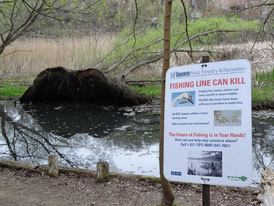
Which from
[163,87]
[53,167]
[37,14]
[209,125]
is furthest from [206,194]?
[37,14]

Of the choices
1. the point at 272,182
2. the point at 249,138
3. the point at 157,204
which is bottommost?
the point at 157,204

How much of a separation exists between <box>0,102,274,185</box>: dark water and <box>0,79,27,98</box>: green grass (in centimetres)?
190

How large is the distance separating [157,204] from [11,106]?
8523 millimetres

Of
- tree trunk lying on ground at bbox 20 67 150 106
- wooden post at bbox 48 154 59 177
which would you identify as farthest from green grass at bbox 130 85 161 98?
wooden post at bbox 48 154 59 177

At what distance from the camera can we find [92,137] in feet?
22.8

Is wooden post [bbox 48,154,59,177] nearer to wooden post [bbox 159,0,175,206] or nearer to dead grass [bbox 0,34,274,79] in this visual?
wooden post [bbox 159,0,175,206]

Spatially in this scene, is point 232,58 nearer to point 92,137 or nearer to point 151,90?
point 151,90

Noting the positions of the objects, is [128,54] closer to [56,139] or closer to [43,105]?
[43,105]

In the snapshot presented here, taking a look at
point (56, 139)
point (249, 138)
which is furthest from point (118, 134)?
point (249, 138)

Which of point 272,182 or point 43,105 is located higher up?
point 43,105

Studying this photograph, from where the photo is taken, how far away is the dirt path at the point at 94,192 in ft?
10.6

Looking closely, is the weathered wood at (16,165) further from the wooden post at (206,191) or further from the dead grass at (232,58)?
the dead grass at (232,58)

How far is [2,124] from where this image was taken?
8.20 m

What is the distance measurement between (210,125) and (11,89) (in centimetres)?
1145
